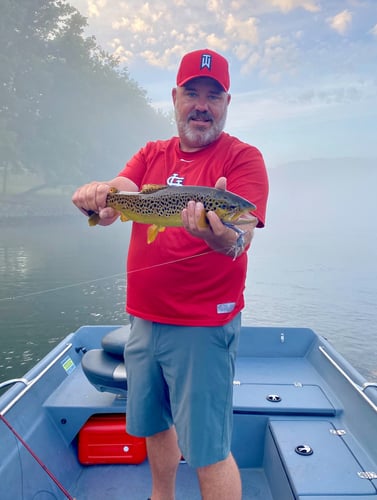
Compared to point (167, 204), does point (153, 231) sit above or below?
below

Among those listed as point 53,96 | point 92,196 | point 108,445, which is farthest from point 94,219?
point 53,96

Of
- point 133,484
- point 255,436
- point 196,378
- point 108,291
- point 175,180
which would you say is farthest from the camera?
point 108,291

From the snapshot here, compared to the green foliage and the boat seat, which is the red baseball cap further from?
the green foliage

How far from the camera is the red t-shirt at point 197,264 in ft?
8.55

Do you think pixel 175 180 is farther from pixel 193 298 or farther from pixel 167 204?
pixel 193 298

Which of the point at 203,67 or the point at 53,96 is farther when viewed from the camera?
the point at 53,96

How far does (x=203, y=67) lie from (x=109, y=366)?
2.82 metres

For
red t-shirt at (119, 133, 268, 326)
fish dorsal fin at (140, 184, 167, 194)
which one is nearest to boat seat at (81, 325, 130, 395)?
red t-shirt at (119, 133, 268, 326)

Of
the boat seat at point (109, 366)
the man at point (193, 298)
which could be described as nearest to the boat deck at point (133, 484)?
the boat seat at point (109, 366)

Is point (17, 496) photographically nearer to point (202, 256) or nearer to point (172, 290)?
point (172, 290)

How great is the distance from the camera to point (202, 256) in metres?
2.60

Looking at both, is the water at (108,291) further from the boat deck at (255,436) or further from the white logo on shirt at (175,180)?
the white logo on shirt at (175,180)

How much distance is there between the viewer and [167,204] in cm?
262

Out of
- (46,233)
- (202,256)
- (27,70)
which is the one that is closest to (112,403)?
(202,256)
